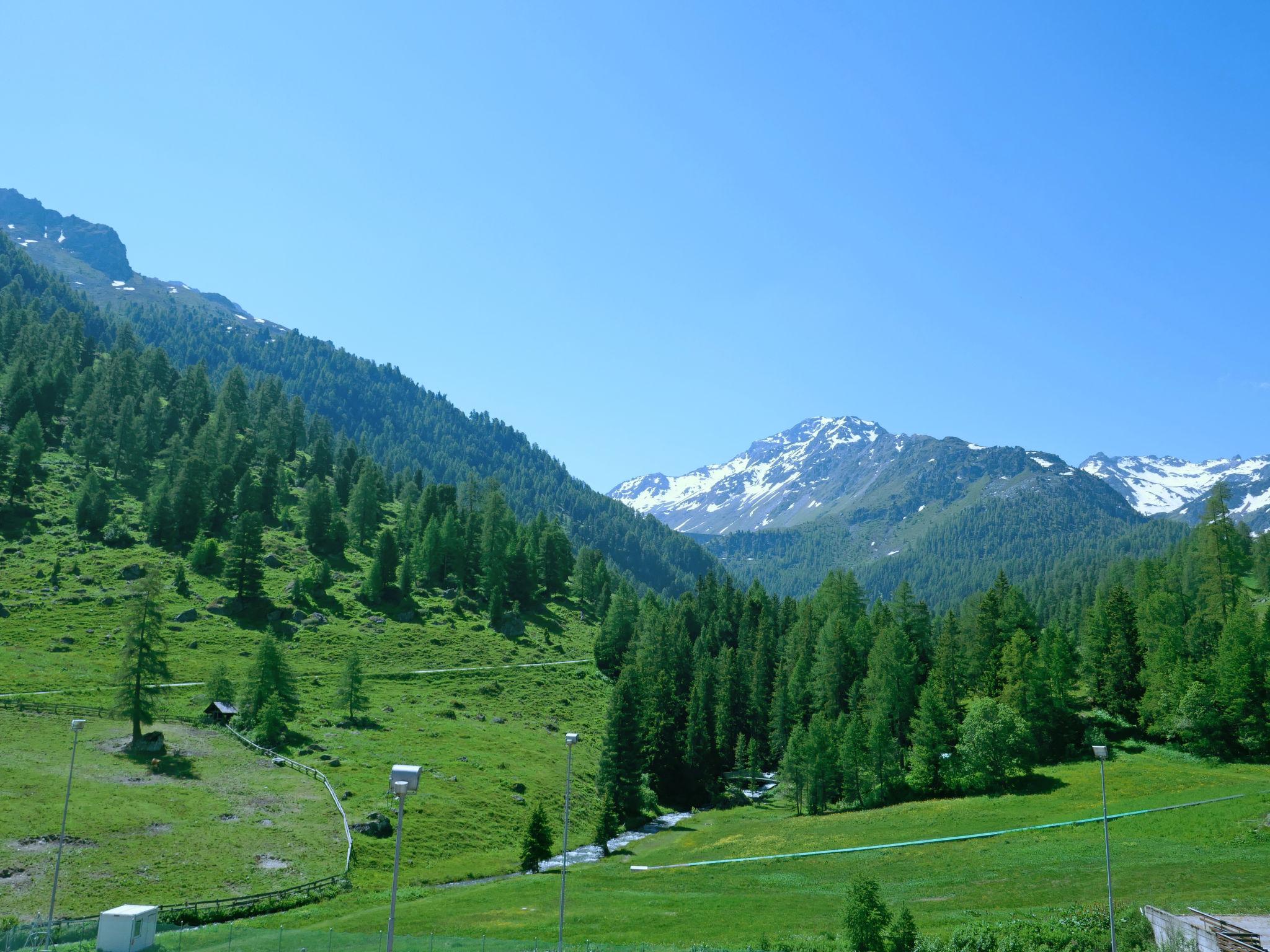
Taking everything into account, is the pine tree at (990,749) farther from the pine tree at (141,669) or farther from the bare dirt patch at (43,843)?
the pine tree at (141,669)

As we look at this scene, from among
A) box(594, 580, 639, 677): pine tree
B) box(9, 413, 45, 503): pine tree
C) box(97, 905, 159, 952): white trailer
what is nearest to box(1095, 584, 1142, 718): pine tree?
box(594, 580, 639, 677): pine tree

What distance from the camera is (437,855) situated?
73.2m

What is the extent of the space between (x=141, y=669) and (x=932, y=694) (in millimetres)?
80933

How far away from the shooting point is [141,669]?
3211 inches

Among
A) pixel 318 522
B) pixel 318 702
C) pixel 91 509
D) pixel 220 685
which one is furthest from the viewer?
pixel 318 522

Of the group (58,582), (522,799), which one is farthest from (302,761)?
(58,582)

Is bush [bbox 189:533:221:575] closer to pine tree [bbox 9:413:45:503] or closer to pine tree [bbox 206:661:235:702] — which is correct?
pine tree [bbox 9:413:45:503]

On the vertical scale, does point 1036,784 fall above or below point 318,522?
below

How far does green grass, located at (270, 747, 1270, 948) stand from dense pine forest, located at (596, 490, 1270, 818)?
258 inches

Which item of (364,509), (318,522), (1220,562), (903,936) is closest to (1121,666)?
(1220,562)

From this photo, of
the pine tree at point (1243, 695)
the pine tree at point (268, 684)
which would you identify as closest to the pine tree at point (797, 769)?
the pine tree at point (1243, 695)

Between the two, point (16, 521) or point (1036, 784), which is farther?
point (16, 521)

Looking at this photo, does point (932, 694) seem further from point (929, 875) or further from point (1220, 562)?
point (1220, 562)

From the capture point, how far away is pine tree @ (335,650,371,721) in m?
99.9
